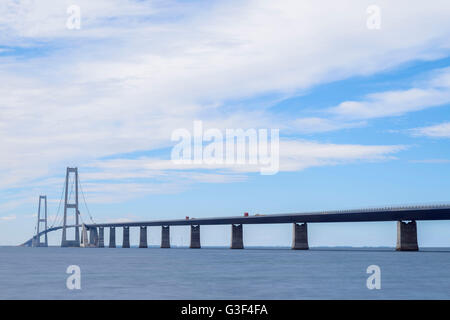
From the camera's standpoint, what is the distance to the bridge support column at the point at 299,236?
174875 mm

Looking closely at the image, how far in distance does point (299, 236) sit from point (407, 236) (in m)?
35.0

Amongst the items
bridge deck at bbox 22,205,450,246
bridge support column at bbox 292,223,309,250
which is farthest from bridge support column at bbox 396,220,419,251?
bridge support column at bbox 292,223,309,250

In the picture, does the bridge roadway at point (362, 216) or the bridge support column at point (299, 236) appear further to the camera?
the bridge support column at point (299, 236)

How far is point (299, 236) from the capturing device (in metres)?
176

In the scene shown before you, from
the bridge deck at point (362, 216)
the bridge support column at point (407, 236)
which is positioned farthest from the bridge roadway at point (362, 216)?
the bridge support column at point (407, 236)

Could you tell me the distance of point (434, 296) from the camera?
4881 cm

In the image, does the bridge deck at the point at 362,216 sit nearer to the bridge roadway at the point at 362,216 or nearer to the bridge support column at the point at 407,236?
the bridge roadway at the point at 362,216

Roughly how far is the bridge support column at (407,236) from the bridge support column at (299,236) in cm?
2987

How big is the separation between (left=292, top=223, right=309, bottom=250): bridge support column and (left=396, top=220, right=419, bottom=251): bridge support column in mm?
29866

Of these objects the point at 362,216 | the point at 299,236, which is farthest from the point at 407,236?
the point at 299,236

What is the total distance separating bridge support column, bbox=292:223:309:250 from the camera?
175 m

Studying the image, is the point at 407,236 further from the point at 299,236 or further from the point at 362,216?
the point at 299,236
